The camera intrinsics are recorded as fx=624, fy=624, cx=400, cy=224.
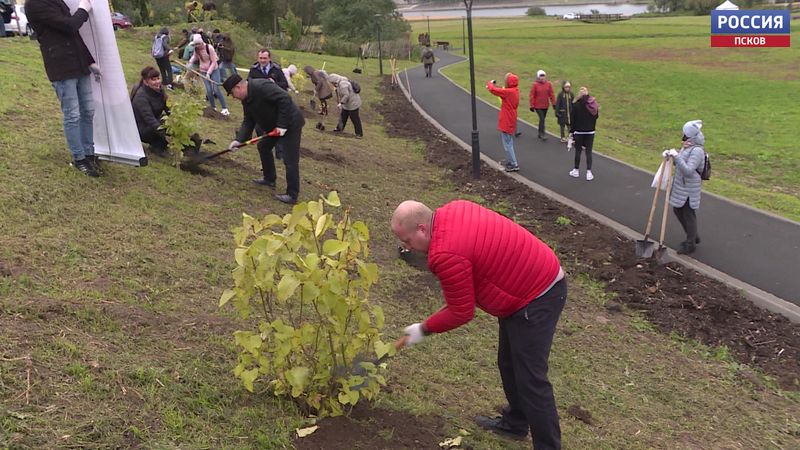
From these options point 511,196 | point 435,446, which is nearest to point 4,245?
point 435,446

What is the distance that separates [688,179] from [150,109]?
7024 millimetres

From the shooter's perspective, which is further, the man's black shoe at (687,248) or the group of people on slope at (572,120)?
the group of people on slope at (572,120)

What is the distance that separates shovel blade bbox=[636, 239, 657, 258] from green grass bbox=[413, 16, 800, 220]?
11.5ft

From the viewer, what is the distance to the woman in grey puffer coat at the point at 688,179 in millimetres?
7859

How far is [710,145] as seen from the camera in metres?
17.4

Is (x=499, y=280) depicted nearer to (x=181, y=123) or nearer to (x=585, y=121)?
(x=181, y=123)

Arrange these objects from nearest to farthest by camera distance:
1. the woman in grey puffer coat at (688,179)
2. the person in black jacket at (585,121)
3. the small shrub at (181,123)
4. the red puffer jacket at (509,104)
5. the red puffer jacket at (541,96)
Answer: the small shrub at (181,123)
the woman in grey puffer coat at (688,179)
the person in black jacket at (585,121)
the red puffer jacket at (509,104)
the red puffer jacket at (541,96)

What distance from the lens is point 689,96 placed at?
2578 centimetres

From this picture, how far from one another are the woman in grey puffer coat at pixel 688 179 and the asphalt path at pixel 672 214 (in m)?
0.39

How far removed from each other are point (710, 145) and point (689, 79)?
1468 centimetres

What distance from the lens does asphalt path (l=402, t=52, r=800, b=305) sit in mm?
7891

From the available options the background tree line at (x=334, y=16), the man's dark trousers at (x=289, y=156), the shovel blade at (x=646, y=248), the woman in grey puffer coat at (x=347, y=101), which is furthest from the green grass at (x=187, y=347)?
the background tree line at (x=334, y=16)

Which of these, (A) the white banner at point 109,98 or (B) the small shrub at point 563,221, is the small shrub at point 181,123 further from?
(B) the small shrub at point 563,221

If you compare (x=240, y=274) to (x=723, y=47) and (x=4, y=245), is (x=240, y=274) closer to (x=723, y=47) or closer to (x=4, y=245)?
(x=4, y=245)
